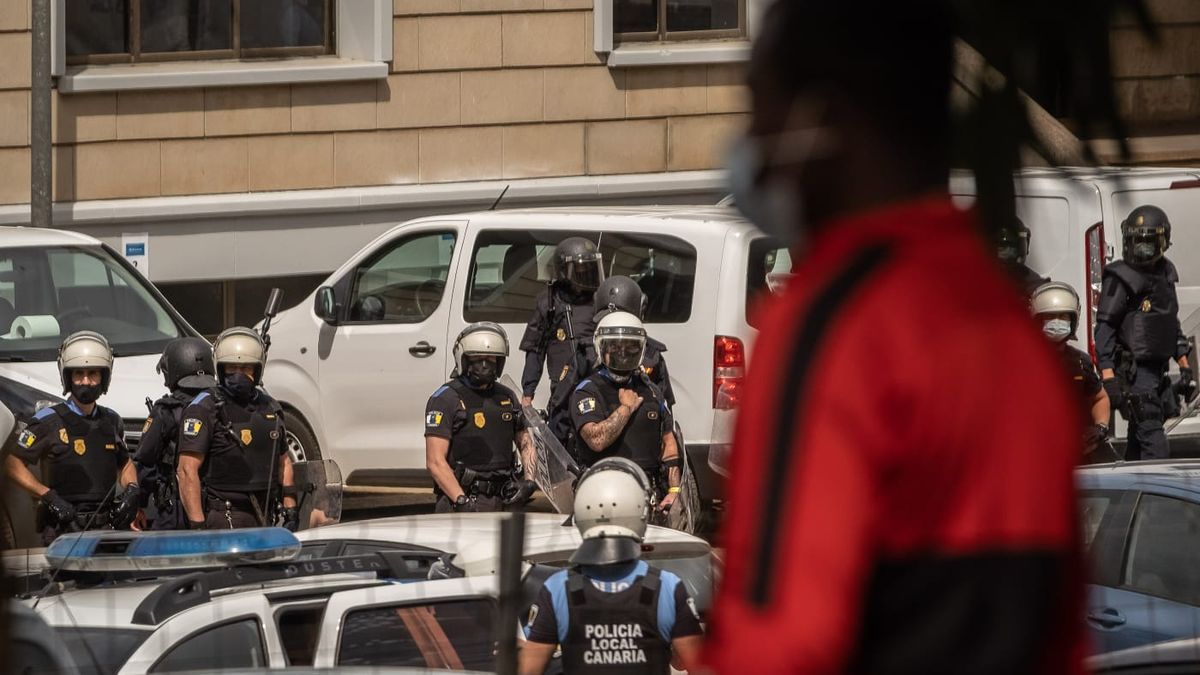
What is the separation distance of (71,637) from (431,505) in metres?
7.24

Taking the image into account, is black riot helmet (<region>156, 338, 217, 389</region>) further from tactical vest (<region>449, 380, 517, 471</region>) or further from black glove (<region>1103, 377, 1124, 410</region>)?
black glove (<region>1103, 377, 1124, 410</region>)

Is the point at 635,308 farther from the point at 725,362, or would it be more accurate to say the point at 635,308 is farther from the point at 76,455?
the point at 76,455

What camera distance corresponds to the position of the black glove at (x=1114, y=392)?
1144cm

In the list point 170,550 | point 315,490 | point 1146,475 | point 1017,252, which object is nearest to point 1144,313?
point 1146,475

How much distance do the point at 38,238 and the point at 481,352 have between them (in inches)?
150

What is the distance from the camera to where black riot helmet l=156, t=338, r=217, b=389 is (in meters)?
10.2

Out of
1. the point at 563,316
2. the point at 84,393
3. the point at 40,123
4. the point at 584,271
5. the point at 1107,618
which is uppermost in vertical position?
the point at 40,123

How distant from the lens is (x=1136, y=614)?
22.9 feet

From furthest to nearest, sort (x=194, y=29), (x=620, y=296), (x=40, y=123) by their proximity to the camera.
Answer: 1. (x=194, y=29)
2. (x=40, y=123)
3. (x=620, y=296)

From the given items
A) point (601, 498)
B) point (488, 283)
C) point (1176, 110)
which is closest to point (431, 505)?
point (488, 283)

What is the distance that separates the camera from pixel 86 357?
393 inches

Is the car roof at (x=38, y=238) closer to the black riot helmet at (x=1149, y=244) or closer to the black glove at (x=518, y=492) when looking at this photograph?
the black glove at (x=518, y=492)

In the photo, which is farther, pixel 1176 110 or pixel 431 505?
pixel 431 505

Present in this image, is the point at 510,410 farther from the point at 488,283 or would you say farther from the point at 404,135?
the point at 404,135
